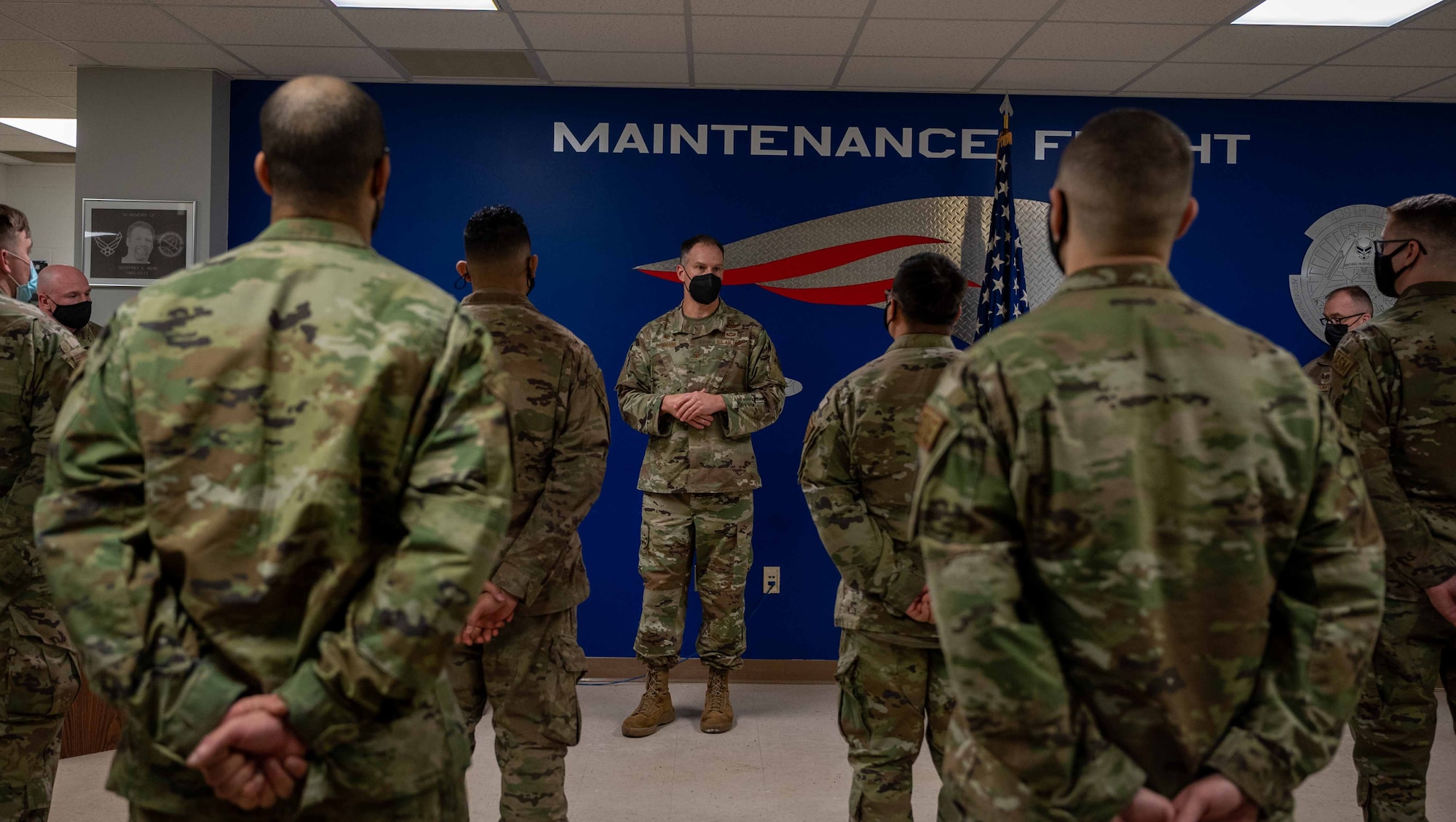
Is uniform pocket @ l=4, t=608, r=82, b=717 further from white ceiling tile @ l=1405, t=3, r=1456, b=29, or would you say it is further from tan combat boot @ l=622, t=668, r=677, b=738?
white ceiling tile @ l=1405, t=3, r=1456, b=29

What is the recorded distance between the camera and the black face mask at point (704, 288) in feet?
13.7

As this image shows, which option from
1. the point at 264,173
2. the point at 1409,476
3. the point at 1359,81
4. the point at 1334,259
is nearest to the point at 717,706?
the point at 1409,476

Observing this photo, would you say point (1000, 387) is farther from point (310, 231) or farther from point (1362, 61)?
point (1362, 61)

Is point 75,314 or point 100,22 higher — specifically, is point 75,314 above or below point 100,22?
below

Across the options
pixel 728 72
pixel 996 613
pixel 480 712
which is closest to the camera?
pixel 996 613

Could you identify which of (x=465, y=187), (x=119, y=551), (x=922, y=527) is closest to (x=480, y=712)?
(x=119, y=551)

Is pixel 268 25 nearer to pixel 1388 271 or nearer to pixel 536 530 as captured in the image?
pixel 536 530

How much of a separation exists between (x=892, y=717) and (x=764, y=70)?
3.09 meters

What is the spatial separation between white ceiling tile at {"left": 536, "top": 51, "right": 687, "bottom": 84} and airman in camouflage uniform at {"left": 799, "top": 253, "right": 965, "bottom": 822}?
2.37 metres

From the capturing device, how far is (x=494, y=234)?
7.72 feet

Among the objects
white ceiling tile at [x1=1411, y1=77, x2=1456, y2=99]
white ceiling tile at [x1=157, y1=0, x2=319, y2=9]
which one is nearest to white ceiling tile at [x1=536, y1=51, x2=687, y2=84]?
white ceiling tile at [x1=157, y1=0, x2=319, y2=9]

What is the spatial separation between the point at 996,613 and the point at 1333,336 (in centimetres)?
431

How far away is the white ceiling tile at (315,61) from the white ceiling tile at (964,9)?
87.5 inches

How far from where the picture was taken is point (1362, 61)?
4.14m
